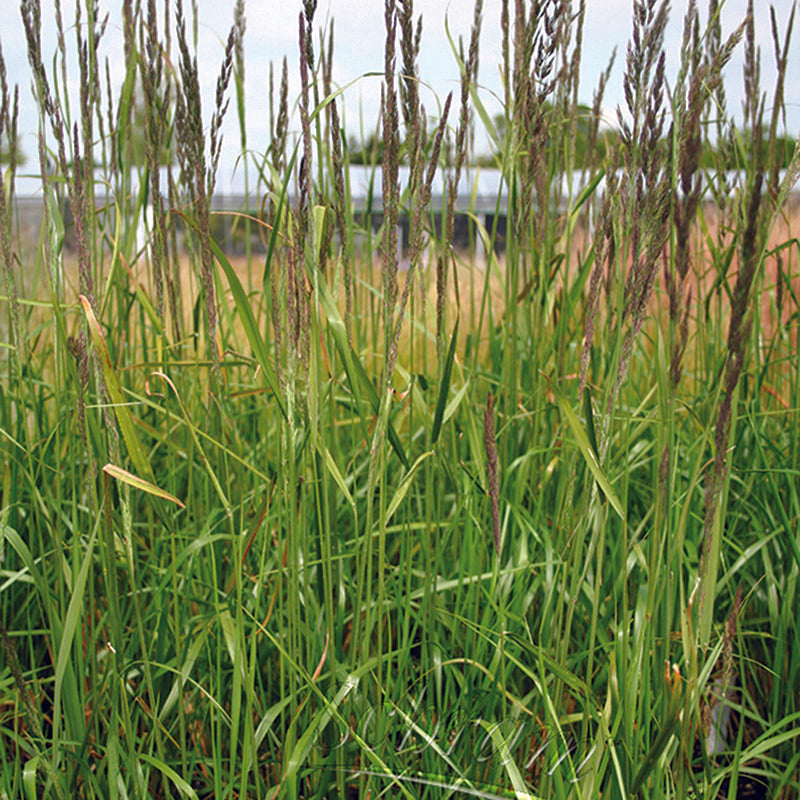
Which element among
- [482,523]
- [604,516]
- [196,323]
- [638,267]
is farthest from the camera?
[196,323]

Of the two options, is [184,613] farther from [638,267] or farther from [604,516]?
[638,267]

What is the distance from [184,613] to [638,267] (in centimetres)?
80

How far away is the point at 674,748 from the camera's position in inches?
33.6

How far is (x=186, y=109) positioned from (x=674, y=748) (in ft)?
3.04

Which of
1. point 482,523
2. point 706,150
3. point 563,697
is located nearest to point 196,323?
point 482,523

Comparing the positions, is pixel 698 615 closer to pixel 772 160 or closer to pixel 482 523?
pixel 482 523

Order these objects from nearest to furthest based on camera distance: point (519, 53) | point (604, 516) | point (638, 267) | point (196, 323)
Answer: point (638, 267) → point (604, 516) → point (519, 53) → point (196, 323)

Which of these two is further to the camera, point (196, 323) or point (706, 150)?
point (706, 150)

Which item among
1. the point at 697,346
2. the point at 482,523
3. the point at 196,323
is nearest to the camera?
Result: the point at 482,523

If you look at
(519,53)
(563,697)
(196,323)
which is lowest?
(563,697)

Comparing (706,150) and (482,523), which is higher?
(706,150)

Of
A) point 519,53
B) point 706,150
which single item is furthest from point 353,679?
point 706,150

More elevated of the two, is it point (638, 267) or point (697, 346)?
point (638, 267)

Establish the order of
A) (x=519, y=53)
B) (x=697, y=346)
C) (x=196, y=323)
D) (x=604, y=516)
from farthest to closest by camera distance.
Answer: (x=697, y=346) → (x=196, y=323) → (x=519, y=53) → (x=604, y=516)
